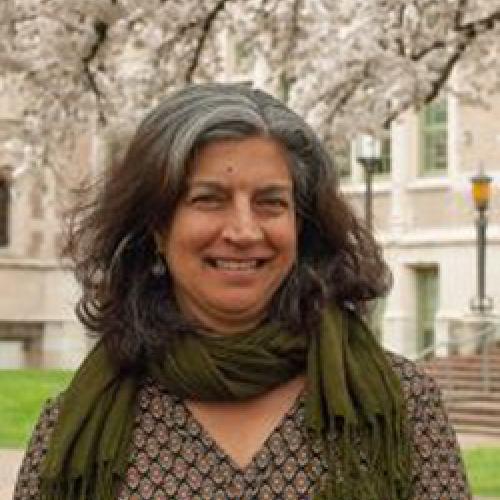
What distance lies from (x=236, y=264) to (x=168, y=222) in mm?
172

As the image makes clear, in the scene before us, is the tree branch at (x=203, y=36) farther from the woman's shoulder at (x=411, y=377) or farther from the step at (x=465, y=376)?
the woman's shoulder at (x=411, y=377)

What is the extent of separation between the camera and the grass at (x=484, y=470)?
14.7 metres

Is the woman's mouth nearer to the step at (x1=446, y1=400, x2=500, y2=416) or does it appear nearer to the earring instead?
the earring

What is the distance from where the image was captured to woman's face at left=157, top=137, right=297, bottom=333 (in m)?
3.29

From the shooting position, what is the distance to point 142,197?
3.38 metres

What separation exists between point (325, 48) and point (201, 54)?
1394 mm

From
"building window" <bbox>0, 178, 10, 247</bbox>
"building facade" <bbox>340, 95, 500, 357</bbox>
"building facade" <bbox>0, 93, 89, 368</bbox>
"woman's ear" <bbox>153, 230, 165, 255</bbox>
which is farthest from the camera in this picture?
"building window" <bbox>0, 178, 10, 247</bbox>

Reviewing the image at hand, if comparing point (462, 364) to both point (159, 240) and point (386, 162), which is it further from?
point (159, 240)

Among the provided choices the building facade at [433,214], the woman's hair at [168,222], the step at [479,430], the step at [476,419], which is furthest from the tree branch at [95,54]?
the building facade at [433,214]

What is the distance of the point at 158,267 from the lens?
137 inches

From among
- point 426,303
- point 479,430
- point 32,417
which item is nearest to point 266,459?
point 32,417

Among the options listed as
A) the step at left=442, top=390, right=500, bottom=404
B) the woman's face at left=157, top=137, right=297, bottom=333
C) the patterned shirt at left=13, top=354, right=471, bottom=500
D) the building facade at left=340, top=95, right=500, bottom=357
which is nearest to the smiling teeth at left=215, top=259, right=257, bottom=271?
the woman's face at left=157, top=137, right=297, bottom=333

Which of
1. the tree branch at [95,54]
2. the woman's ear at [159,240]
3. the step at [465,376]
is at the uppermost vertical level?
the tree branch at [95,54]

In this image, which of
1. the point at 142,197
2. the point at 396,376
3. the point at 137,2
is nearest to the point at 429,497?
the point at 396,376
